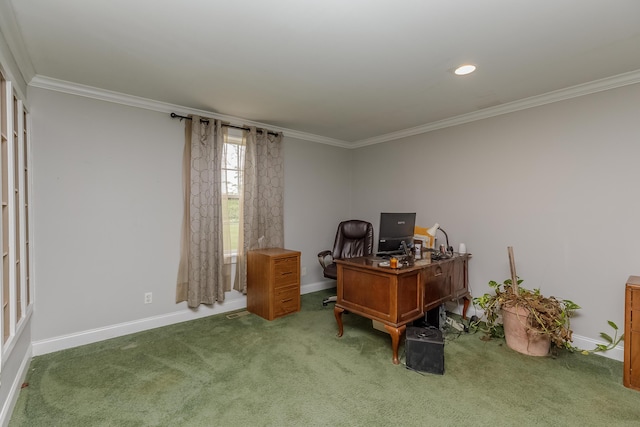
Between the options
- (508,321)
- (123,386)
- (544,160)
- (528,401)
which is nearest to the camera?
(528,401)

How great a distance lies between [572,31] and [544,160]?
138cm

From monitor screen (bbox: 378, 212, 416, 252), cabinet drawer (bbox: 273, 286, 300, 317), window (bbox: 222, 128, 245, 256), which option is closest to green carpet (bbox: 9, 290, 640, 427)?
cabinet drawer (bbox: 273, 286, 300, 317)

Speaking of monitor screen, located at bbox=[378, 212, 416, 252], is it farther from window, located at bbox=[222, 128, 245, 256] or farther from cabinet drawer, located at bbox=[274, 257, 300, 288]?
window, located at bbox=[222, 128, 245, 256]

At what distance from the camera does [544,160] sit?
2.93 m

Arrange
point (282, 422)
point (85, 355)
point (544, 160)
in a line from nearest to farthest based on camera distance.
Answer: point (282, 422) → point (85, 355) → point (544, 160)

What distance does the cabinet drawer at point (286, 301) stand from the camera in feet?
11.2

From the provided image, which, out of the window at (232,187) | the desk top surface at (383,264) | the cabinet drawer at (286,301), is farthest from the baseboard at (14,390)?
the desk top surface at (383,264)

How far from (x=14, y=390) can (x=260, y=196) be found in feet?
8.70

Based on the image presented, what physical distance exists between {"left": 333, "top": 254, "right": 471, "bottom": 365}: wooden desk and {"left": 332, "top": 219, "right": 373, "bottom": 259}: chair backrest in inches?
48.9

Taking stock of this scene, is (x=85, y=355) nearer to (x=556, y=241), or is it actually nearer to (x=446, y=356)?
(x=446, y=356)

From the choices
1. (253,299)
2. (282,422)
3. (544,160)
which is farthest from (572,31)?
(253,299)

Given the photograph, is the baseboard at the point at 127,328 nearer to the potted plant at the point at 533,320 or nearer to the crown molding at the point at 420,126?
the crown molding at the point at 420,126

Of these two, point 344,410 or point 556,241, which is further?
point 556,241

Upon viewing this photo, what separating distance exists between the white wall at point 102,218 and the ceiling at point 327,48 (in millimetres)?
361
